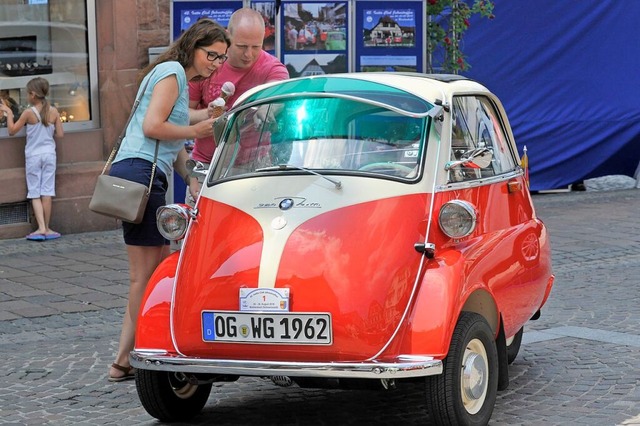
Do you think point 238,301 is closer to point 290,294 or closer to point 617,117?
point 290,294

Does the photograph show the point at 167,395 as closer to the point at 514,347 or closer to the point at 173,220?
the point at 173,220

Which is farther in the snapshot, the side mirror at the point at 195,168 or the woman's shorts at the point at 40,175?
the woman's shorts at the point at 40,175

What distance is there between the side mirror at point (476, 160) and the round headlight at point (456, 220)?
24cm

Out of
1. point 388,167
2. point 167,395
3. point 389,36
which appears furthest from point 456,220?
point 389,36

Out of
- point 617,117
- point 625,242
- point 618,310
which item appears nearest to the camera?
point 618,310

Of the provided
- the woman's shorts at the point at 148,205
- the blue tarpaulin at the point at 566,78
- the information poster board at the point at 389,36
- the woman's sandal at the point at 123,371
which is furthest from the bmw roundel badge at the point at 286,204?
the blue tarpaulin at the point at 566,78

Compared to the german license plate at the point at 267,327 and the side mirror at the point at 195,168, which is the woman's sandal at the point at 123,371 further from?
the german license plate at the point at 267,327

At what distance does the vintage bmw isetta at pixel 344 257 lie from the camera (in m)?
5.19

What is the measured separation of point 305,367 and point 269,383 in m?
1.51

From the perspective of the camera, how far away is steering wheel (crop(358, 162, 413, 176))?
18.5 feet

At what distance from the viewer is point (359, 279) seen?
5.24 meters

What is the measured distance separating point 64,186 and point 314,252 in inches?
290

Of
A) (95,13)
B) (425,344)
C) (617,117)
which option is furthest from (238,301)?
(617,117)

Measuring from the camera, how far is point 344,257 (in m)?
5.30
